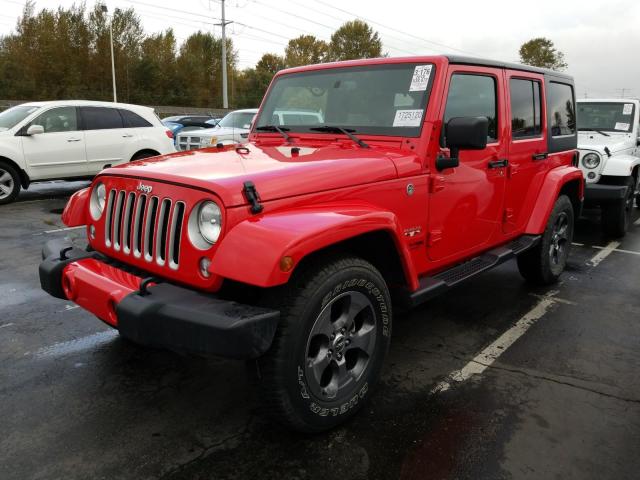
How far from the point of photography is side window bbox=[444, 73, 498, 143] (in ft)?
11.4

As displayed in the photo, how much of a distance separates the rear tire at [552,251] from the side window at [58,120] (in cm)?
797

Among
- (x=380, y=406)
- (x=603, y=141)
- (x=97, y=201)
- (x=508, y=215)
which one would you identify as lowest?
(x=380, y=406)

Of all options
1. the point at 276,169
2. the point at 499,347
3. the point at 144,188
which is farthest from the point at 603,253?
the point at 144,188

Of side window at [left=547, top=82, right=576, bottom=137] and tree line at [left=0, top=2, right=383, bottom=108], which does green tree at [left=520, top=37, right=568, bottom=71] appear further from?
side window at [left=547, top=82, right=576, bottom=137]

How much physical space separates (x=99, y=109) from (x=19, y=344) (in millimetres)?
7066

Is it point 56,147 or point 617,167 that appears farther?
point 56,147

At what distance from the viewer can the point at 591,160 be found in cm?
715

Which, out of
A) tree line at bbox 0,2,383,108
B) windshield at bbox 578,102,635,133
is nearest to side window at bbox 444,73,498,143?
windshield at bbox 578,102,635,133

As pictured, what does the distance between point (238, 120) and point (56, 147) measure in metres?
4.71

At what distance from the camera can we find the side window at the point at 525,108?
13.7 ft

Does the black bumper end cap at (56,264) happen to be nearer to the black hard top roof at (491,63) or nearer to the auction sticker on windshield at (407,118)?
the auction sticker on windshield at (407,118)

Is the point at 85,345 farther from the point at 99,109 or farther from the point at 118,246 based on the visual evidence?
the point at 99,109

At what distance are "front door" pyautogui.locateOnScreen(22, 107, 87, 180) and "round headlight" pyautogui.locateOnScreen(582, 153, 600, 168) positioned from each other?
814 centimetres

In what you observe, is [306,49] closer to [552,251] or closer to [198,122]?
[198,122]
